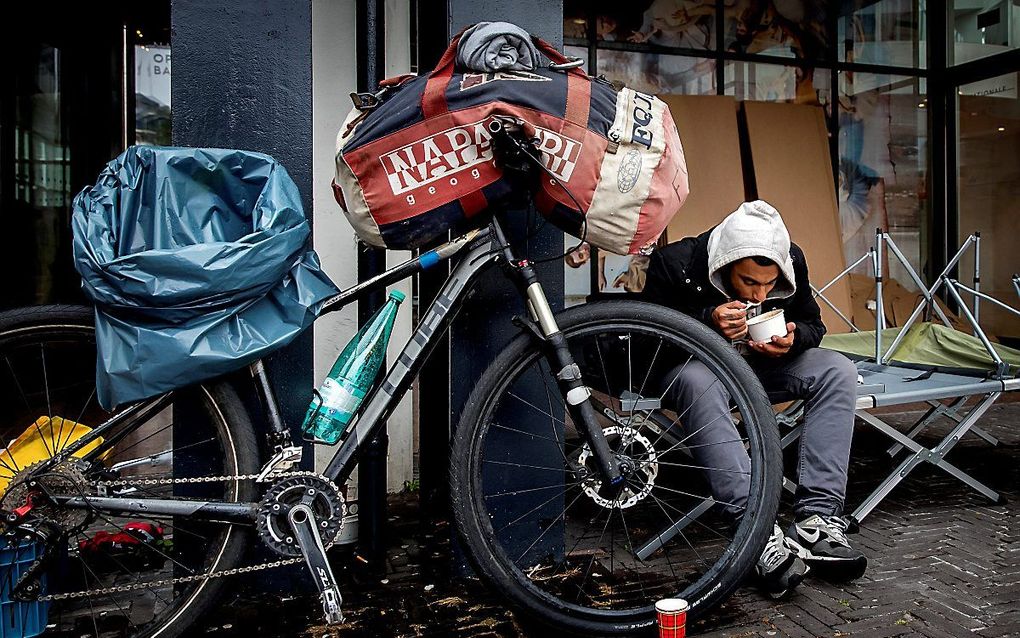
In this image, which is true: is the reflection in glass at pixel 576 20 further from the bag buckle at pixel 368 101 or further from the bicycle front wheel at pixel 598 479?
the bag buckle at pixel 368 101

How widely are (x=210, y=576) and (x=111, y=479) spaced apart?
17.0 inches

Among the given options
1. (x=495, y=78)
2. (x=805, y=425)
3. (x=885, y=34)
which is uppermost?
(x=885, y=34)

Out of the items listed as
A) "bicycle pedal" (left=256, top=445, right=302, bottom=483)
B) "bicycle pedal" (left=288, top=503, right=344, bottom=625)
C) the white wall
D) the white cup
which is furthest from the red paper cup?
the white wall

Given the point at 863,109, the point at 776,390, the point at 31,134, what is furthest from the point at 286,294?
the point at 863,109

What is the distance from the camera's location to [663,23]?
310 inches

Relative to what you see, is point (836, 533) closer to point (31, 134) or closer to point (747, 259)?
point (747, 259)

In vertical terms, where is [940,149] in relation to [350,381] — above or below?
above

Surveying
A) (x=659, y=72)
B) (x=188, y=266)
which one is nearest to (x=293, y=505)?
(x=188, y=266)

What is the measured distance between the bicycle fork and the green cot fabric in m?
2.68

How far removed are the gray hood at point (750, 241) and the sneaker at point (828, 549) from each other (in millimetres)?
960

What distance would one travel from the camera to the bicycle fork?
2576 millimetres

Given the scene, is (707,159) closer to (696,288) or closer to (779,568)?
(696,288)

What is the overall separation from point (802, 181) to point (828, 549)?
537 cm

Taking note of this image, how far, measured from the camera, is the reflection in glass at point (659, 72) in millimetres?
7754
